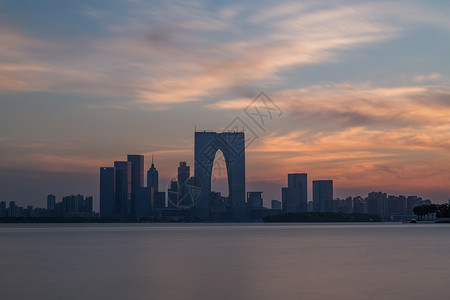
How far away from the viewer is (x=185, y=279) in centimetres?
4744

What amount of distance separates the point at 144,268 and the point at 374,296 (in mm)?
26125

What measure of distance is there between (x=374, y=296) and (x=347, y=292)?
2.04m

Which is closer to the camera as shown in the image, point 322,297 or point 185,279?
point 322,297

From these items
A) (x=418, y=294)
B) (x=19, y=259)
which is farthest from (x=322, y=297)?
(x=19, y=259)

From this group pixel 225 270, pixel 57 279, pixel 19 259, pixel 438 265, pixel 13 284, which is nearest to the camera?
pixel 13 284

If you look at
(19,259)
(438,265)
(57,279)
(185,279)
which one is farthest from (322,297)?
(19,259)

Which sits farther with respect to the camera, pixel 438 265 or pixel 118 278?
pixel 438 265

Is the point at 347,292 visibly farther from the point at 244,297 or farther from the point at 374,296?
the point at 244,297

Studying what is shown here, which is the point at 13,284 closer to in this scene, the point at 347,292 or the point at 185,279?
the point at 185,279

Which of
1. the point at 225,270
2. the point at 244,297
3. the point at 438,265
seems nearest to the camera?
the point at 244,297

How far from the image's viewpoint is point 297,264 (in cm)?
6109

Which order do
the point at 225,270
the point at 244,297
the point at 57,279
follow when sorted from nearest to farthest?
the point at 244,297
the point at 57,279
the point at 225,270

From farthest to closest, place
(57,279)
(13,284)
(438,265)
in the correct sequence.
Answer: (438,265) < (57,279) < (13,284)

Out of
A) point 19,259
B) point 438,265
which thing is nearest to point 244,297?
point 438,265
